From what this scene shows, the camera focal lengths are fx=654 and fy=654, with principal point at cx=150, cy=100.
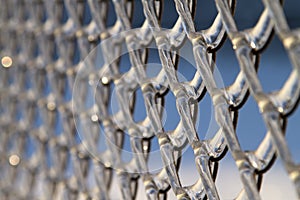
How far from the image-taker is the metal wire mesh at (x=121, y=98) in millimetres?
241

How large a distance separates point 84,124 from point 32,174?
146mm

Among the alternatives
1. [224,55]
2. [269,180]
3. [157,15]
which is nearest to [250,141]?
[269,180]

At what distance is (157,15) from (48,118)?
23 centimetres

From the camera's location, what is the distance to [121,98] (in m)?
0.38

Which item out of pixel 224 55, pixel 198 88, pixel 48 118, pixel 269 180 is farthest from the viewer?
pixel 224 55

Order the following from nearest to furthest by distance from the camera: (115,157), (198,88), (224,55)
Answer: (198,88), (115,157), (224,55)

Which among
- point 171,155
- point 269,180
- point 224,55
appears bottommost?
point 171,155

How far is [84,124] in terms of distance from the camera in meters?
0.45

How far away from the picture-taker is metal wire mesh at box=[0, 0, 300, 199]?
9.5 inches

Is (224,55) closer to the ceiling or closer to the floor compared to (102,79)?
closer to the ceiling

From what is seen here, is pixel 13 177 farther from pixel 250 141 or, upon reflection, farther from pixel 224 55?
pixel 224 55

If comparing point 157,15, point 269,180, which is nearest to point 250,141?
point 269,180

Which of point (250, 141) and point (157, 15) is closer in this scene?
point (157, 15)

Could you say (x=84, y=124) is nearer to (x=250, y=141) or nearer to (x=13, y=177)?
(x=13, y=177)
